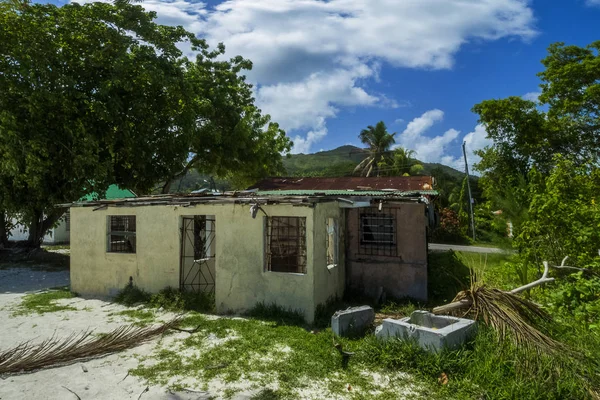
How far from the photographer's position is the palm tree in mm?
37125

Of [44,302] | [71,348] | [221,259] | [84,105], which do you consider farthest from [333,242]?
[84,105]

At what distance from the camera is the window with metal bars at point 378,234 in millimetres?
9836

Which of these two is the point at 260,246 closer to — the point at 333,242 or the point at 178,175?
the point at 333,242

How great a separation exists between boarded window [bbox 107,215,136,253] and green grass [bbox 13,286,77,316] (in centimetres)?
180

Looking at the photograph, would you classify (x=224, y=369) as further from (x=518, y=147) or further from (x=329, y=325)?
(x=518, y=147)

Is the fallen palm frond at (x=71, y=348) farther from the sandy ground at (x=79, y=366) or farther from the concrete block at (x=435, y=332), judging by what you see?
the concrete block at (x=435, y=332)

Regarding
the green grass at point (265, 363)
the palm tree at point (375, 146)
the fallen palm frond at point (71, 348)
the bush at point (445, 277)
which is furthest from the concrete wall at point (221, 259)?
the palm tree at point (375, 146)

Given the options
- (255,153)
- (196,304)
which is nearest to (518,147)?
(255,153)

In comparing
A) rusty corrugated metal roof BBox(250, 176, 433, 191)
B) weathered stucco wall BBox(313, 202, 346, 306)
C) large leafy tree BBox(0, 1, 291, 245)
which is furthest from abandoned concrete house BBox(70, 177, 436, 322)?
large leafy tree BBox(0, 1, 291, 245)

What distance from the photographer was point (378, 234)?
994 centimetres

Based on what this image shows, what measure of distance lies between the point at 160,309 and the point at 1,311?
420 cm

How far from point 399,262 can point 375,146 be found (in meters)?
30.0

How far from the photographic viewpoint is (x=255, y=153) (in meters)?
20.8

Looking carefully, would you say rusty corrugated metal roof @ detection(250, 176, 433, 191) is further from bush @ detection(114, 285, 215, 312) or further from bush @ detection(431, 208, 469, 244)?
bush @ detection(431, 208, 469, 244)
